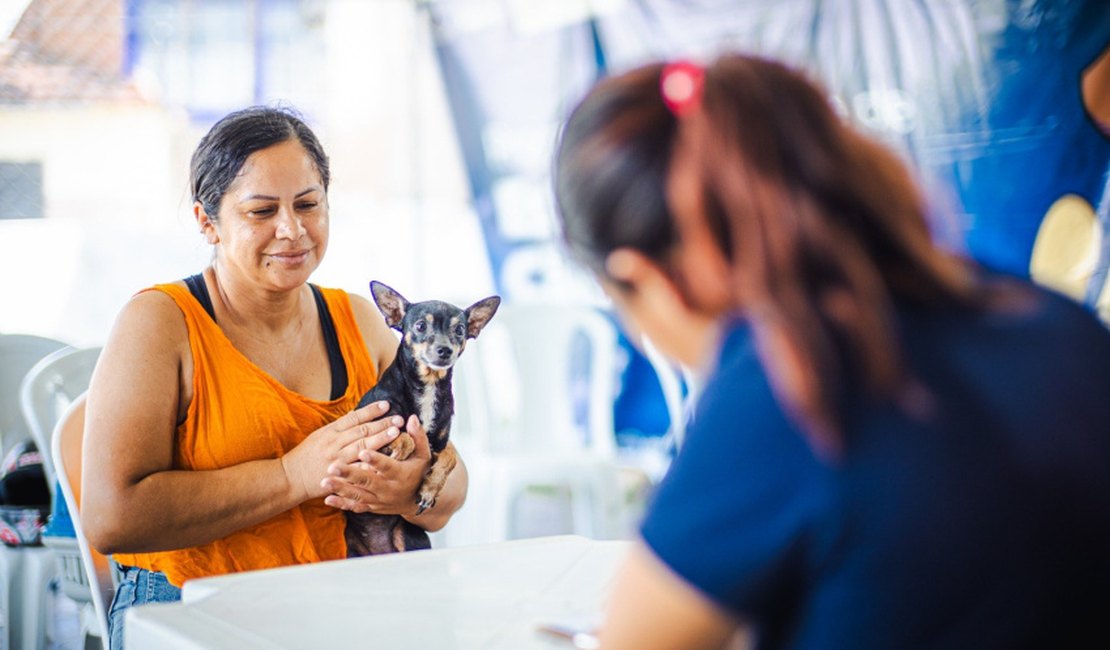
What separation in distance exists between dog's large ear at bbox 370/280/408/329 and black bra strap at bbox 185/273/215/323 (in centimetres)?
29

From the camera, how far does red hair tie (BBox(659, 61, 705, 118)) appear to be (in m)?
0.80

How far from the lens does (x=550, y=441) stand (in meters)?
4.49

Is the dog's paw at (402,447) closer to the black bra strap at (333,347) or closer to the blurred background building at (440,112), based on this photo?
the black bra strap at (333,347)

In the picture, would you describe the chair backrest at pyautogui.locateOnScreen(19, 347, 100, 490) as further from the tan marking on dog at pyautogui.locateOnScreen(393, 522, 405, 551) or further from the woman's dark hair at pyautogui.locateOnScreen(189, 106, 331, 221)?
the tan marking on dog at pyautogui.locateOnScreen(393, 522, 405, 551)

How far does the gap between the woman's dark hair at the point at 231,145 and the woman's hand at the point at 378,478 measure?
1.61 feet

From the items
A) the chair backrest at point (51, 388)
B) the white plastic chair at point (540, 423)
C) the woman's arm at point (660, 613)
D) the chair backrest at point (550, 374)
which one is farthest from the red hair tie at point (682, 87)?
the chair backrest at point (550, 374)

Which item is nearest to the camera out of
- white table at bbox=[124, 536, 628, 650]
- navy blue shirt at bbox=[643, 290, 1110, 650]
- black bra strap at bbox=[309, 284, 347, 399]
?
navy blue shirt at bbox=[643, 290, 1110, 650]

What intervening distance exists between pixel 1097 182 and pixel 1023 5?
72 cm

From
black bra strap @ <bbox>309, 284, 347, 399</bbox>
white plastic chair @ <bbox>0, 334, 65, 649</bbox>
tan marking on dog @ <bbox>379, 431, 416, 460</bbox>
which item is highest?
black bra strap @ <bbox>309, 284, 347, 399</bbox>

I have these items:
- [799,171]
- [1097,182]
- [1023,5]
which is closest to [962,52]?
[1023,5]

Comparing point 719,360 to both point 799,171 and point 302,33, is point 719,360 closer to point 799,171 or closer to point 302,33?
point 799,171

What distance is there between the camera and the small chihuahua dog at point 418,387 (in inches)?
64.2

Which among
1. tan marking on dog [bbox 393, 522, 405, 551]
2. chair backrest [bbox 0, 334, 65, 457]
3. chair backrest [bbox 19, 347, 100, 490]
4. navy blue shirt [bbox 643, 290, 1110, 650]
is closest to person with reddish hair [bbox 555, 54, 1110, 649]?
navy blue shirt [bbox 643, 290, 1110, 650]

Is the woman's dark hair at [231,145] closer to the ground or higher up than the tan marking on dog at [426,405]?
higher up
